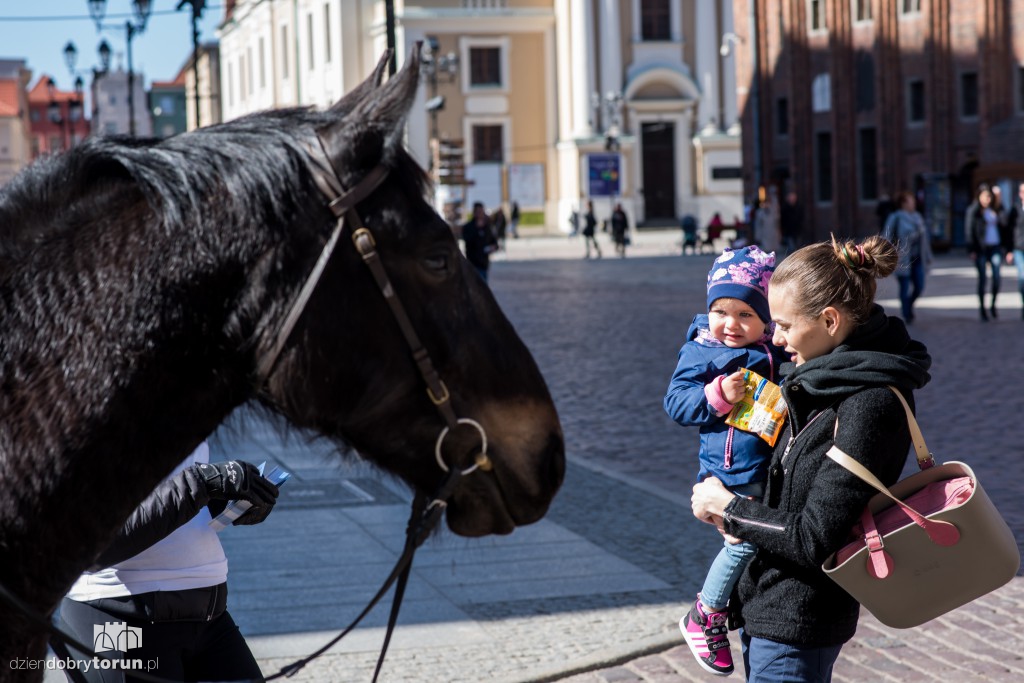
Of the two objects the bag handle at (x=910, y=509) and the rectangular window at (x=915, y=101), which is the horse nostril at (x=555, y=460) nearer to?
the bag handle at (x=910, y=509)

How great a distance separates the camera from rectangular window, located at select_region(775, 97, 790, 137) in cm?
4875

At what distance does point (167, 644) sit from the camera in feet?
11.3

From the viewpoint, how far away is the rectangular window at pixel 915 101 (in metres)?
43.4

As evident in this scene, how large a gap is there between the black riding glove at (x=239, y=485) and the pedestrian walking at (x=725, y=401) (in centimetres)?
109

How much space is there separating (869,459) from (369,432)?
51.5 inches

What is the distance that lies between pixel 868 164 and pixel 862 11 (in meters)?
4.90

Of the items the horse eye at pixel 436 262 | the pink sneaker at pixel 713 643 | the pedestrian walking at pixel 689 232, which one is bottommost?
the pink sneaker at pixel 713 643

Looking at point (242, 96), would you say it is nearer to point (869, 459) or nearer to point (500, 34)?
point (500, 34)

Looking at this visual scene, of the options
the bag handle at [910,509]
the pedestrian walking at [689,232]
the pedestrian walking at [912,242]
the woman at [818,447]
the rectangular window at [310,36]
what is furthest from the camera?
the rectangular window at [310,36]

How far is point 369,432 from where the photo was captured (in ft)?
7.25

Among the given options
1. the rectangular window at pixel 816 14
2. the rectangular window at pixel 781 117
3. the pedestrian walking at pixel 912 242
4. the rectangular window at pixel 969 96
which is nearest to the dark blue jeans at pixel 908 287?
the pedestrian walking at pixel 912 242

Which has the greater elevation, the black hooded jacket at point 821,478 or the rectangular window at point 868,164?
the rectangular window at point 868,164

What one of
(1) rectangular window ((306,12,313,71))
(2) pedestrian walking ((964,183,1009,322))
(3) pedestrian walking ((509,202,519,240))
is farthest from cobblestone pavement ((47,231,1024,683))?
(1) rectangular window ((306,12,313,71))

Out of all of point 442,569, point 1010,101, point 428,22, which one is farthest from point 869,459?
point 428,22
